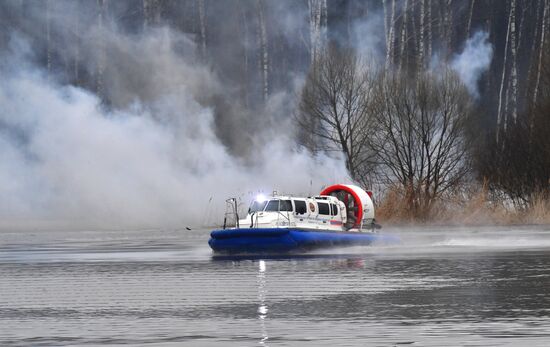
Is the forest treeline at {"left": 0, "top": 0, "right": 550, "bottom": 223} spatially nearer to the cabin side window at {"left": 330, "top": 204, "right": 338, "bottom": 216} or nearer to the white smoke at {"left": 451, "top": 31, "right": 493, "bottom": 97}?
the white smoke at {"left": 451, "top": 31, "right": 493, "bottom": 97}

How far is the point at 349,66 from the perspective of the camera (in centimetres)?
8031

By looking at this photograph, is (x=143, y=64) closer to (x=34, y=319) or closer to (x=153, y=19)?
(x=153, y=19)

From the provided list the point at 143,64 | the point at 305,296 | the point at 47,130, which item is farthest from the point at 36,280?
the point at 143,64

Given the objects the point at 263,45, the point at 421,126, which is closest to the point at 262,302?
the point at 421,126

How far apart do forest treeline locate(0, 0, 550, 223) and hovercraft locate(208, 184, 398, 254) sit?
1927 centimetres

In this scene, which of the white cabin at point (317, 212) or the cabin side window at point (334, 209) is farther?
the cabin side window at point (334, 209)

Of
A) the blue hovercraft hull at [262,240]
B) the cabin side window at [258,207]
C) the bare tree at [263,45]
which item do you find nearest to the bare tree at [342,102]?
the bare tree at [263,45]

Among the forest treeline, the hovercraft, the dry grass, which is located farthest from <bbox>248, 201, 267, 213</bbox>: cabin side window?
the forest treeline

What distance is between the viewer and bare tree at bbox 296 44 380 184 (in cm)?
7931

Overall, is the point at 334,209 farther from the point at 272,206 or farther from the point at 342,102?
the point at 342,102

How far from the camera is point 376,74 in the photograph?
82.2 meters

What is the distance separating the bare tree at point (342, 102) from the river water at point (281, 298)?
34076 mm

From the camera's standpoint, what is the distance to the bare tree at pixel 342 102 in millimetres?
79312

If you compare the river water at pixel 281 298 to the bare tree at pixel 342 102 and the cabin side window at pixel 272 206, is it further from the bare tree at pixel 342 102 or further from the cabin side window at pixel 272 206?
the bare tree at pixel 342 102
